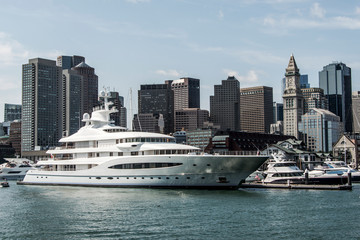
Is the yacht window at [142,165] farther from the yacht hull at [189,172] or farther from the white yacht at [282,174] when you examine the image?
the white yacht at [282,174]

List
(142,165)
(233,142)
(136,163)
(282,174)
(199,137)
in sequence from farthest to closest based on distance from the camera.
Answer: (199,137) < (233,142) < (282,174) < (136,163) < (142,165)

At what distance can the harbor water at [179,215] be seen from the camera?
3120 cm

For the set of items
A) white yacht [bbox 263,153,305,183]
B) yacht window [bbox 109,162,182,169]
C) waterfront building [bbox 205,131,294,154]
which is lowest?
white yacht [bbox 263,153,305,183]

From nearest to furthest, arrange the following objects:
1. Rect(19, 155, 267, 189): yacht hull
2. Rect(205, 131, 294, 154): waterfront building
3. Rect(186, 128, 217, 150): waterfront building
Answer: Rect(19, 155, 267, 189): yacht hull
Rect(205, 131, 294, 154): waterfront building
Rect(186, 128, 217, 150): waterfront building

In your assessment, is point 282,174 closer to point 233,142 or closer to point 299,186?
point 299,186

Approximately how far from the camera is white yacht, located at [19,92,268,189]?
2012 inches

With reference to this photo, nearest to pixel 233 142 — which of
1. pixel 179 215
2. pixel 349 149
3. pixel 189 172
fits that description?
pixel 349 149

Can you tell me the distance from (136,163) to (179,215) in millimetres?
17184

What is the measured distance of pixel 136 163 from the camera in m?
53.2

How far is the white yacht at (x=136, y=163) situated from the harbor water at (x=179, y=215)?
146 centimetres

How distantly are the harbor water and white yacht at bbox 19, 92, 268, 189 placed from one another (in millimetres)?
1463

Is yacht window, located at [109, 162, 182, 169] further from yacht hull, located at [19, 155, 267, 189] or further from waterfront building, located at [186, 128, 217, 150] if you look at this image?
Result: waterfront building, located at [186, 128, 217, 150]

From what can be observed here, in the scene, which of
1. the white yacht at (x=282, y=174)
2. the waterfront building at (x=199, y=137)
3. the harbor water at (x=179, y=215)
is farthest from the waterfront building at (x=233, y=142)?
the harbor water at (x=179, y=215)

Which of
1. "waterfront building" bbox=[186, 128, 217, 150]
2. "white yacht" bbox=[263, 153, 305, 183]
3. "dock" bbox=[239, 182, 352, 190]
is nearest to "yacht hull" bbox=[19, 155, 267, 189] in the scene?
"dock" bbox=[239, 182, 352, 190]
